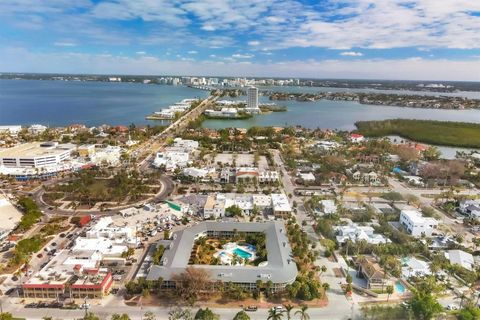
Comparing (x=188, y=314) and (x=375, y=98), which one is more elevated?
(x=375, y=98)

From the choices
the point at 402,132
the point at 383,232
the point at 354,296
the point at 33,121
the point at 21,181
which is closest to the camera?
the point at 354,296

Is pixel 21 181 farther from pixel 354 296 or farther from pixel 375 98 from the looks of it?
pixel 375 98

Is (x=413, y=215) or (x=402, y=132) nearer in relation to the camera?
(x=413, y=215)

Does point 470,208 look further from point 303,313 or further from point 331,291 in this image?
point 303,313

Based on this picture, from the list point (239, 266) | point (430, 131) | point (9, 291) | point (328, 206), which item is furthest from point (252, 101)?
point (9, 291)

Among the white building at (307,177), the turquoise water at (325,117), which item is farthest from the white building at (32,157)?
the turquoise water at (325,117)

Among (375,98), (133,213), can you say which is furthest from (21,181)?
(375,98)
